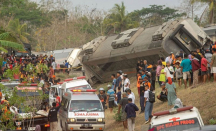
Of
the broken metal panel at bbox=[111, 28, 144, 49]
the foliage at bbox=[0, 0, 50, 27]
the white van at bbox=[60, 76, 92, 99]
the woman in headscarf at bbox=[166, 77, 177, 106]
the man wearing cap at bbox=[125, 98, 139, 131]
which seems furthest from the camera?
the foliage at bbox=[0, 0, 50, 27]

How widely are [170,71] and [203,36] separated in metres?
7.95

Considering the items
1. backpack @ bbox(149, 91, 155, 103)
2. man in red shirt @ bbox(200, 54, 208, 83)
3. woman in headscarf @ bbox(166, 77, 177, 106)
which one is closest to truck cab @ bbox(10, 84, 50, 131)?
backpack @ bbox(149, 91, 155, 103)

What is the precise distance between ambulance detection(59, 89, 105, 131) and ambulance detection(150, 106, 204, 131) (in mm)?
8054

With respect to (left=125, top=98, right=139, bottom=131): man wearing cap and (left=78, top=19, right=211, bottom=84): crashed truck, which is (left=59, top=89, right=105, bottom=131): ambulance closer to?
(left=125, top=98, right=139, bottom=131): man wearing cap

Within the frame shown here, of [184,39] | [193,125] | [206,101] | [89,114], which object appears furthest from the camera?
[184,39]

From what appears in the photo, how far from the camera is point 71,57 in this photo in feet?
151

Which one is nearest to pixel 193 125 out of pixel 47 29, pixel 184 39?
pixel 184 39

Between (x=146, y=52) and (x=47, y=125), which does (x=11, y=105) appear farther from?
(x=146, y=52)

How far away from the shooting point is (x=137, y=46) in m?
30.5

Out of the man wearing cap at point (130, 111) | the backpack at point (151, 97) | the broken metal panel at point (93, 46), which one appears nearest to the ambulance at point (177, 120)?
the man wearing cap at point (130, 111)

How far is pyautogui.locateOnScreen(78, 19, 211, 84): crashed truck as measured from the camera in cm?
2817

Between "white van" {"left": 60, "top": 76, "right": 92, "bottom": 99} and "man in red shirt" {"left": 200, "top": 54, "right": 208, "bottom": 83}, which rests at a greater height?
"man in red shirt" {"left": 200, "top": 54, "right": 208, "bottom": 83}

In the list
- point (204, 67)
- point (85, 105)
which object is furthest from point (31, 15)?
point (204, 67)

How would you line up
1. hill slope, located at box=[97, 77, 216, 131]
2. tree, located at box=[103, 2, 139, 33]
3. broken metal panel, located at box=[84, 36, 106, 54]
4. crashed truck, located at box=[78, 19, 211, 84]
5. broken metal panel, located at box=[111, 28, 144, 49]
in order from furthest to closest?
tree, located at box=[103, 2, 139, 33], broken metal panel, located at box=[84, 36, 106, 54], broken metal panel, located at box=[111, 28, 144, 49], crashed truck, located at box=[78, 19, 211, 84], hill slope, located at box=[97, 77, 216, 131]
